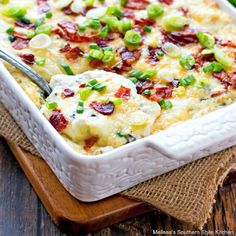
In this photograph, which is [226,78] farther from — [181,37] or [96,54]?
[96,54]

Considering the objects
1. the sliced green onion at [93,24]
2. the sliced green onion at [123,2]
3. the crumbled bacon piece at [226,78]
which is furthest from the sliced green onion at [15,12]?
the crumbled bacon piece at [226,78]

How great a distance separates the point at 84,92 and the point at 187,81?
24.0 inches

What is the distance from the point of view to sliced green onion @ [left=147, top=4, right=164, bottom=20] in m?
4.14

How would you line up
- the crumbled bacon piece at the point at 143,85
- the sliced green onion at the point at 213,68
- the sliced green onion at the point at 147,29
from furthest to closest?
the sliced green onion at the point at 147,29 → the sliced green onion at the point at 213,68 → the crumbled bacon piece at the point at 143,85

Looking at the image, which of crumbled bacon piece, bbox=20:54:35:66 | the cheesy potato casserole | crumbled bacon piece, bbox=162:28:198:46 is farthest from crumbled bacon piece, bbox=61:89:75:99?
crumbled bacon piece, bbox=162:28:198:46

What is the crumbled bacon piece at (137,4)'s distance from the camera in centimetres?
426

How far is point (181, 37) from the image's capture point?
3953mm


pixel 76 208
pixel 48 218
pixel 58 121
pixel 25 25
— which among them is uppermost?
pixel 58 121

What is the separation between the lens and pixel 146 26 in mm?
4059

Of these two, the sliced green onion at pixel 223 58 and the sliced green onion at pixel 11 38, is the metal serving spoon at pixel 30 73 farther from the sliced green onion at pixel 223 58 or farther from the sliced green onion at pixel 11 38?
the sliced green onion at pixel 223 58

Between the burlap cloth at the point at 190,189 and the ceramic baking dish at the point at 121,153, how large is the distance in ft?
0.15

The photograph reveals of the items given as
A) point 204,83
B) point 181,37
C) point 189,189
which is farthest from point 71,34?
point 189,189

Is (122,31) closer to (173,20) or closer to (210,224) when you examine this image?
(173,20)

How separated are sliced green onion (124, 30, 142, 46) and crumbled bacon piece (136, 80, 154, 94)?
356 mm
